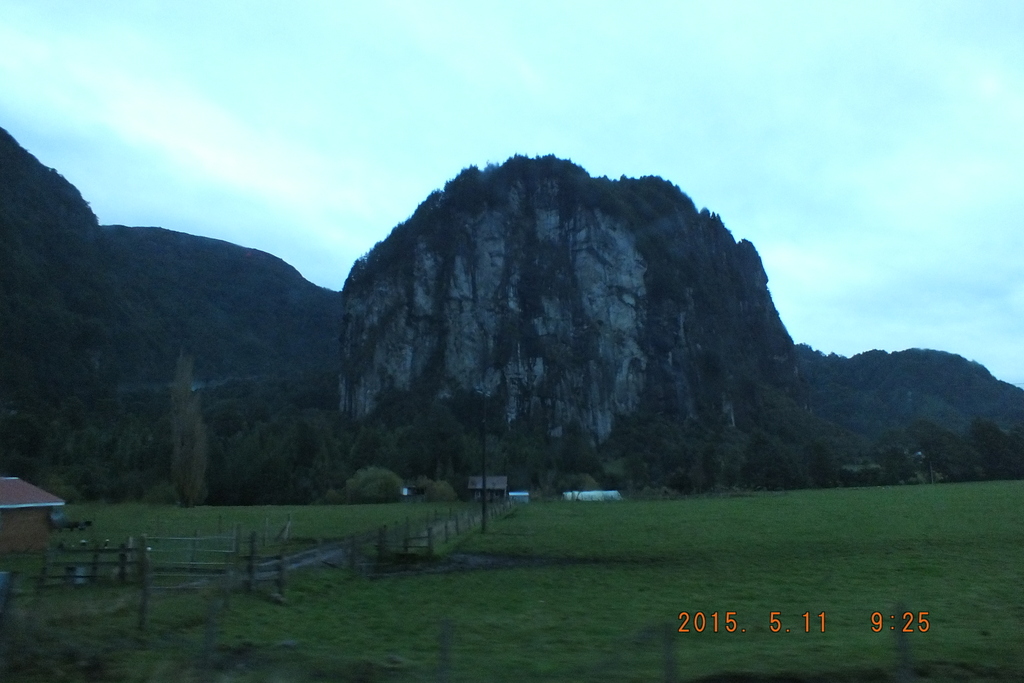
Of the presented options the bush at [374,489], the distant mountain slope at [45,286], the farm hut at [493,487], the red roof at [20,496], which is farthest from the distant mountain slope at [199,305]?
the red roof at [20,496]

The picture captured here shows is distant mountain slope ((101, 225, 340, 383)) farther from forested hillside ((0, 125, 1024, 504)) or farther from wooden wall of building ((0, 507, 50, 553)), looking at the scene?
wooden wall of building ((0, 507, 50, 553))

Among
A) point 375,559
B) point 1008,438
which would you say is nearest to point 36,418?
point 375,559

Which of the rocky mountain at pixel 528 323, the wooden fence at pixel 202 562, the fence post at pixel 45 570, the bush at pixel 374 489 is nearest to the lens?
the wooden fence at pixel 202 562

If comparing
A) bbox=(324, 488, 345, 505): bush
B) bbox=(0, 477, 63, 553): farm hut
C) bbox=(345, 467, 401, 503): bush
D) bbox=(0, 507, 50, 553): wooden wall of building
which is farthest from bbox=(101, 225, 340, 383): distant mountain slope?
bbox=(0, 507, 50, 553): wooden wall of building

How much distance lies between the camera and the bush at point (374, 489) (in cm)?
8738

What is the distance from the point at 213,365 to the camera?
462 ft

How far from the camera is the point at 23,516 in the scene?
99.6 feet

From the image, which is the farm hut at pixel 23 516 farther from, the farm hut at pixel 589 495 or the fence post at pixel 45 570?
the farm hut at pixel 589 495

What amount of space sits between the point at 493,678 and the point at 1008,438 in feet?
389

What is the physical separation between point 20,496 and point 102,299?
10057cm

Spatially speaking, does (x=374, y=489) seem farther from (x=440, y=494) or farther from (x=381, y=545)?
(x=381, y=545)

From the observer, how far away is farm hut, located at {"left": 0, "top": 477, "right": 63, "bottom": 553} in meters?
29.7

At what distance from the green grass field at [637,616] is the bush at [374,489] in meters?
57.7

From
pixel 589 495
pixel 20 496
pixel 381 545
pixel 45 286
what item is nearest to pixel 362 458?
pixel 589 495
